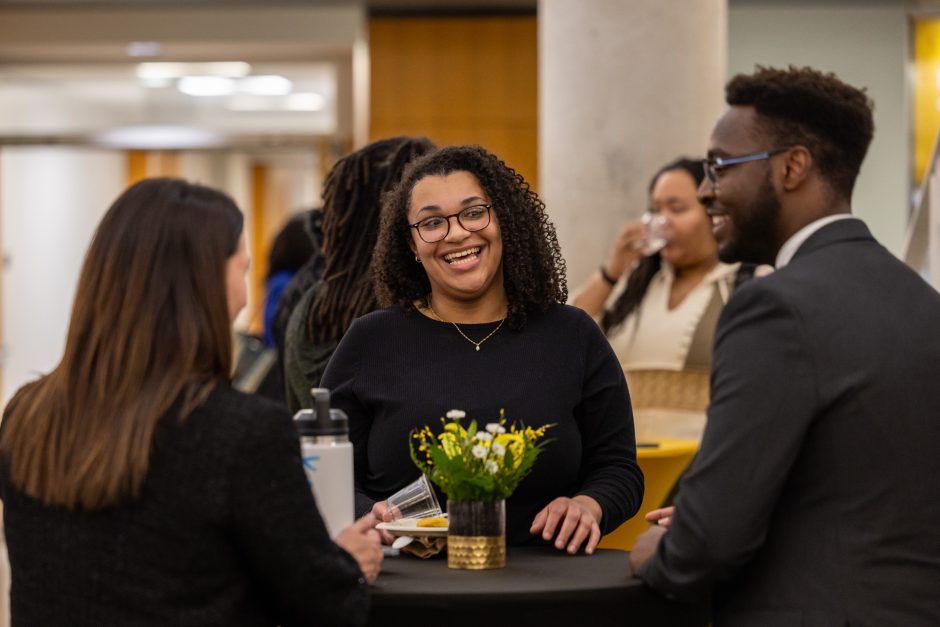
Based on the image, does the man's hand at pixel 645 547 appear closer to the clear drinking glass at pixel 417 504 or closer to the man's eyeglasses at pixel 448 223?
the clear drinking glass at pixel 417 504

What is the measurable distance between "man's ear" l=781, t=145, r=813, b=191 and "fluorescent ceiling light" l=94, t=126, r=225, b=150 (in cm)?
934

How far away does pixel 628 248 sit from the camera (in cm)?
499

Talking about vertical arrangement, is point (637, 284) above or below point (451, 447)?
above

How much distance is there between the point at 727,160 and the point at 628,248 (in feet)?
8.78

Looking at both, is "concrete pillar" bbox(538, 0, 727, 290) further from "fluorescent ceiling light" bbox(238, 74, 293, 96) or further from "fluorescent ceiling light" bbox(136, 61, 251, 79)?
"fluorescent ceiling light" bbox(238, 74, 293, 96)

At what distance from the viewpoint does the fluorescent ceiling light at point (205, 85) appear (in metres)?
11.6

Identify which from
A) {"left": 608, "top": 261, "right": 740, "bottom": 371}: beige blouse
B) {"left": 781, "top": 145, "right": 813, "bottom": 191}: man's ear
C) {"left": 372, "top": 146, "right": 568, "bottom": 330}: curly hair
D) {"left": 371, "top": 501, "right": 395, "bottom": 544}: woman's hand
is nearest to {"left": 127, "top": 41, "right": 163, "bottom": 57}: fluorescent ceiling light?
{"left": 608, "top": 261, "right": 740, "bottom": 371}: beige blouse

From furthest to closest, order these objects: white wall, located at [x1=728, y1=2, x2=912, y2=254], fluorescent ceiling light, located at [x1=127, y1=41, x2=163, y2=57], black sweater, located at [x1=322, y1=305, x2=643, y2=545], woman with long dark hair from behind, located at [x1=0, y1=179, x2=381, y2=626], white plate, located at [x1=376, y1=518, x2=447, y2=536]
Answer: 1. fluorescent ceiling light, located at [x1=127, y1=41, x2=163, y2=57]
2. white wall, located at [x1=728, y1=2, x2=912, y2=254]
3. black sweater, located at [x1=322, y1=305, x2=643, y2=545]
4. white plate, located at [x1=376, y1=518, x2=447, y2=536]
5. woman with long dark hair from behind, located at [x1=0, y1=179, x2=381, y2=626]

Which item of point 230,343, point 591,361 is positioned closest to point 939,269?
point 591,361

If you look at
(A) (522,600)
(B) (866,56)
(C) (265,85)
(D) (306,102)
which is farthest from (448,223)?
(D) (306,102)

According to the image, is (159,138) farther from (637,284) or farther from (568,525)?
(568,525)

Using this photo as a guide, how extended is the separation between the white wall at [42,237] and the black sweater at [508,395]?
934cm

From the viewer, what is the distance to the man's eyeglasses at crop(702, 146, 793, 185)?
229cm

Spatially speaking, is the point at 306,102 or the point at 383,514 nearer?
the point at 383,514
